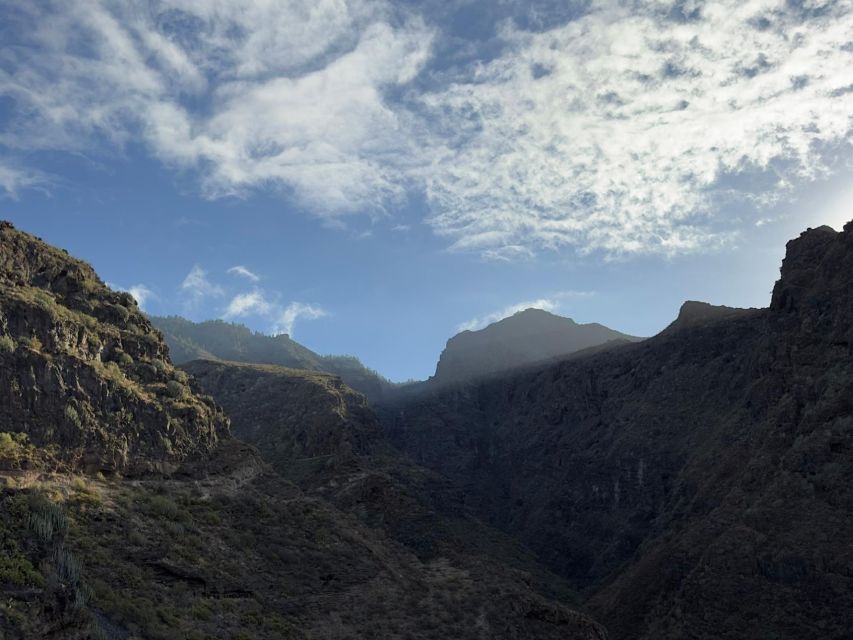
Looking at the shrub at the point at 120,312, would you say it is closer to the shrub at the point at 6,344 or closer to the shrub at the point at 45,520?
the shrub at the point at 6,344

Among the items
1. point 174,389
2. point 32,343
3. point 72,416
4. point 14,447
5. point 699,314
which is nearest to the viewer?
point 14,447

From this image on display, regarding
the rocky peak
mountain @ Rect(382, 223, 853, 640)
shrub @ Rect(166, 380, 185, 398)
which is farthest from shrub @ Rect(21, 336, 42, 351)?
the rocky peak

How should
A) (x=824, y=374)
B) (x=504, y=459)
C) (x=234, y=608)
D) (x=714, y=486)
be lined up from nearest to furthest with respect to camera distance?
(x=234, y=608), (x=824, y=374), (x=714, y=486), (x=504, y=459)

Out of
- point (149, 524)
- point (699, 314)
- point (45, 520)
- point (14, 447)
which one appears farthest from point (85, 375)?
point (699, 314)

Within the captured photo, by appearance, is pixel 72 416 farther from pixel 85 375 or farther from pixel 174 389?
pixel 174 389

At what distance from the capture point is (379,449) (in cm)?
11662

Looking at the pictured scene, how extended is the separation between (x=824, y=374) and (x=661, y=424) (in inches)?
1542

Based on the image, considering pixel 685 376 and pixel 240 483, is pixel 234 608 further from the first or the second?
pixel 685 376

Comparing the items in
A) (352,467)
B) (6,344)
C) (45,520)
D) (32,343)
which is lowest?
(352,467)

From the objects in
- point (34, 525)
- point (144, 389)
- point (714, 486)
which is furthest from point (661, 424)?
point (34, 525)

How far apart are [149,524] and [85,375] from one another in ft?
37.1

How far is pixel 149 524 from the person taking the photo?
37.1 meters

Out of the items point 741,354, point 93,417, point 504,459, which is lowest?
point 504,459

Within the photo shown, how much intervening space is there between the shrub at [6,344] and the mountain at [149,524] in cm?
7
